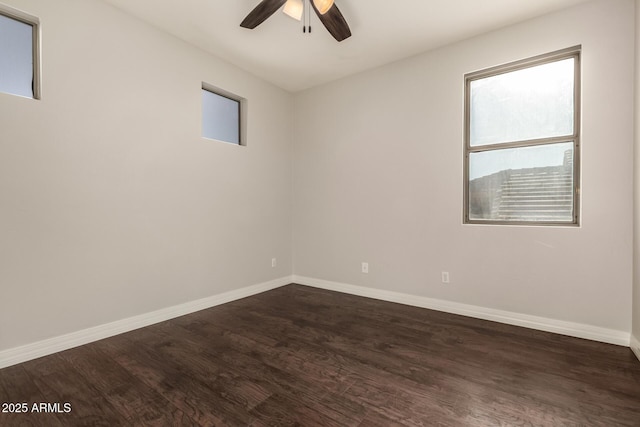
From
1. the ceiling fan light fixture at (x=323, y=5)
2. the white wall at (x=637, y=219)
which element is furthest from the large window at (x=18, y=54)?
the white wall at (x=637, y=219)

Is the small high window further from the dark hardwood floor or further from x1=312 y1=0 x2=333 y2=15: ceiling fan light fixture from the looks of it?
the dark hardwood floor

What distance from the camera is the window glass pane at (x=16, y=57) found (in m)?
2.21

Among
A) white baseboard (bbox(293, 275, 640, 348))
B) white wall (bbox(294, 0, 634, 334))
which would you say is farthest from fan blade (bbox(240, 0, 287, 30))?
white baseboard (bbox(293, 275, 640, 348))

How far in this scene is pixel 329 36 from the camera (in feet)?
10.1

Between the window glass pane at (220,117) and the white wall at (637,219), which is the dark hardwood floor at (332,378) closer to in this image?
the white wall at (637,219)

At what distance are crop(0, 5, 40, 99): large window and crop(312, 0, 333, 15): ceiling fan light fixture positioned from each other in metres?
2.15

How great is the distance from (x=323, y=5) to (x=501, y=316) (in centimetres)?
320

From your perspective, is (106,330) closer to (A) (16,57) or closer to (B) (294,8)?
(A) (16,57)

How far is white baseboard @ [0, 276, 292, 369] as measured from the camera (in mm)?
2171

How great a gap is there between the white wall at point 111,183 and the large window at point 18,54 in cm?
10

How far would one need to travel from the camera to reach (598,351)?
2361 millimetres

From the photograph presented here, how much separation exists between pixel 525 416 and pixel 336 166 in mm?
3192

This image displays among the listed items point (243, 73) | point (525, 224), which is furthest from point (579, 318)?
point (243, 73)

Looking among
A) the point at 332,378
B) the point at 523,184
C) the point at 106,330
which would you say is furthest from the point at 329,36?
the point at 106,330
